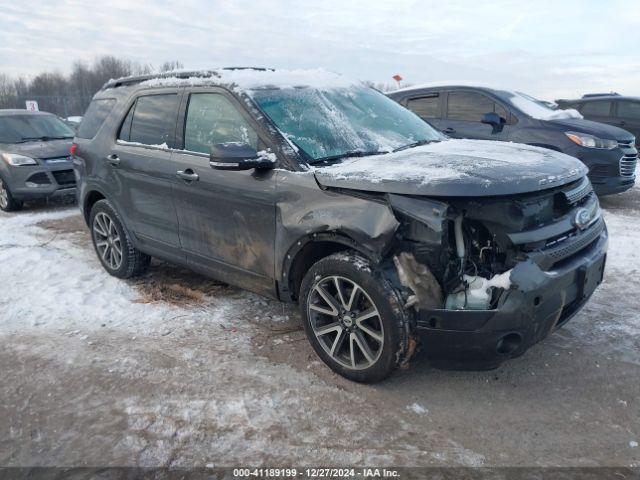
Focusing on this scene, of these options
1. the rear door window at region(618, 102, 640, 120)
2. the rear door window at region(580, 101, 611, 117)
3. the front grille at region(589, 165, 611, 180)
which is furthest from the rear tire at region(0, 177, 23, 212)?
the rear door window at region(618, 102, 640, 120)

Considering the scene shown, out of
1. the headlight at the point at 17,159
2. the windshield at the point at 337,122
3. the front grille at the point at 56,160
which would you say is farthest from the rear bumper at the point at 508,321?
the headlight at the point at 17,159

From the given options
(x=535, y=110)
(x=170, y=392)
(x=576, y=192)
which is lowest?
(x=170, y=392)

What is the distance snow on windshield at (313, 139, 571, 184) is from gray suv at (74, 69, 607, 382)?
0.01 metres

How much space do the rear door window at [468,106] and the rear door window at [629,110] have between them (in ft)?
20.7

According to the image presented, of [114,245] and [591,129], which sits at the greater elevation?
[591,129]

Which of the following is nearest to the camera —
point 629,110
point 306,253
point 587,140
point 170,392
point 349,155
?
point 170,392

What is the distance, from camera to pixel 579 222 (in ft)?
9.46

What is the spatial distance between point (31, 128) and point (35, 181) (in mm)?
1628

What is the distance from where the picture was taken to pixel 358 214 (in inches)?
110

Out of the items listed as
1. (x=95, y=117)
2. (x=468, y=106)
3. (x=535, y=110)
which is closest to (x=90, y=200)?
(x=95, y=117)

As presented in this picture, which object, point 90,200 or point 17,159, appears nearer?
point 90,200

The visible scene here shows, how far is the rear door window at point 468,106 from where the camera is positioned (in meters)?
7.43

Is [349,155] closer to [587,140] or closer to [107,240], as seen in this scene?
[107,240]

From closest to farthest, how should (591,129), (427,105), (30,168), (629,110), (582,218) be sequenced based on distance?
(582,218) < (591,129) < (427,105) < (30,168) < (629,110)
